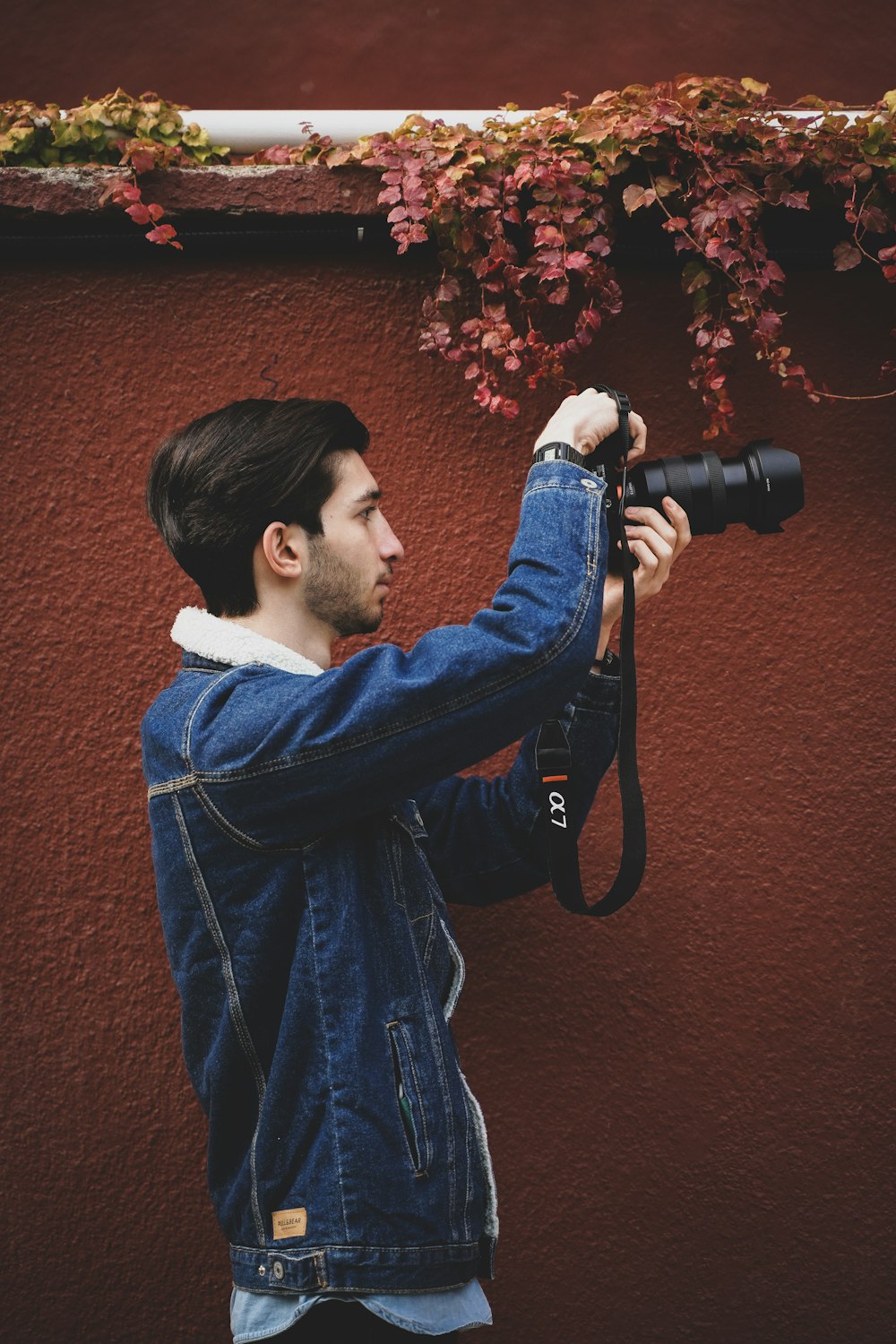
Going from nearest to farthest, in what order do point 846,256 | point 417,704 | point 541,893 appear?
point 417,704 → point 846,256 → point 541,893

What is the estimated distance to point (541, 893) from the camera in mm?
1955

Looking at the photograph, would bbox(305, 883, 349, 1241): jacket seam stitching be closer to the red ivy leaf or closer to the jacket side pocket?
the jacket side pocket

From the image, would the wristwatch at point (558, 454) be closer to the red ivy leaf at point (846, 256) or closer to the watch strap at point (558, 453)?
the watch strap at point (558, 453)

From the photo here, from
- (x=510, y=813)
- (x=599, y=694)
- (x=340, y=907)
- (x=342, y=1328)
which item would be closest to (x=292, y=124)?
(x=599, y=694)

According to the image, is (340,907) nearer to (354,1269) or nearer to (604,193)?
(354,1269)

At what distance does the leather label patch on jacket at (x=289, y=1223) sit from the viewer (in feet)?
4.07

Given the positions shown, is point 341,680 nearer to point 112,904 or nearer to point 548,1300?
point 112,904

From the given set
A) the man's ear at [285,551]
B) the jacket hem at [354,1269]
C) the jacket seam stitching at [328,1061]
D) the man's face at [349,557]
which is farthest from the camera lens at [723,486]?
the jacket hem at [354,1269]

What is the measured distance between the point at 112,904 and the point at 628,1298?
3.99ft

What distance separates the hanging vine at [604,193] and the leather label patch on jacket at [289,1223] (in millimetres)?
1235

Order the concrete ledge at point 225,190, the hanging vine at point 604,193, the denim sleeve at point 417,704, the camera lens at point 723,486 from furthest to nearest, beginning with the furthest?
the concrete ledge at point 225,190 < the hanging vine at point 604,193 < the camera lens at point 723,486 < the denim sleeve at point 417,704

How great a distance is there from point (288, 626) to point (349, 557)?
13 cm

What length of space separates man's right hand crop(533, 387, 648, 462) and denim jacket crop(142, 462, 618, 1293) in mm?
76

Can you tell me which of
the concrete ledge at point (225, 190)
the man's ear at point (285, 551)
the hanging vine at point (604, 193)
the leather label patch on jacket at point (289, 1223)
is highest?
the concrete ledge at point (225, 190)
